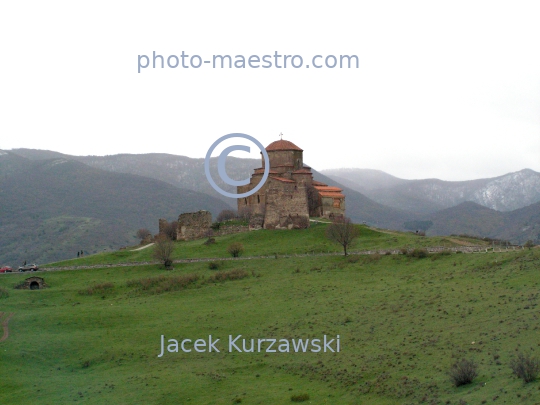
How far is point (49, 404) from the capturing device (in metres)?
27.1

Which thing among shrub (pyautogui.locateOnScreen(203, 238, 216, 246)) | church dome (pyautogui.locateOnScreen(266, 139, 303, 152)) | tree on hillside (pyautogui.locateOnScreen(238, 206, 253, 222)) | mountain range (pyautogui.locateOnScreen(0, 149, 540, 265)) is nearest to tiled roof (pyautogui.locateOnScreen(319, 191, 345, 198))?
church dome (pyautogui.locateOnScreen(266, 139, 303, 152))

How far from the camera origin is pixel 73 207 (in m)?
165

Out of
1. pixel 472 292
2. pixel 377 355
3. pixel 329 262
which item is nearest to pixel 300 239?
pixel 329 262

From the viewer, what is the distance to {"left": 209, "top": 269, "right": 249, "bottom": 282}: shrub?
45.3 meters

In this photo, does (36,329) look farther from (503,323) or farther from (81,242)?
(81,242)

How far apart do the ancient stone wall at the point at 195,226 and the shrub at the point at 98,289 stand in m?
16.0

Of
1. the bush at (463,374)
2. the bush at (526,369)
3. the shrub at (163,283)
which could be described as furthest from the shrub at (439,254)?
the bush at (526,369)

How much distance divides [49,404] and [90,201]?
14613cm

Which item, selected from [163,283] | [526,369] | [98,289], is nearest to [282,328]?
[163,283]

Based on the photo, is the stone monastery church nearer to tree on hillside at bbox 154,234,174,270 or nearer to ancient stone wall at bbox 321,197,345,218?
ancient stone wall at bbox 321,197,345,218

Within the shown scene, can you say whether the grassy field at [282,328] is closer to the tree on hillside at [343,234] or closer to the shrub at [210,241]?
the tree on hillside at [343,234]

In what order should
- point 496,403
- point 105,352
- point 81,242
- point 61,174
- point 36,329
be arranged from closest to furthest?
point 496,403
point 105,352
point 36,329
point 81,242
point 61,174

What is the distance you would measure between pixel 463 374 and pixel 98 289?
28012 millimetres

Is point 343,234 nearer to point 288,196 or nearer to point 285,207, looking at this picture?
point 288,196
